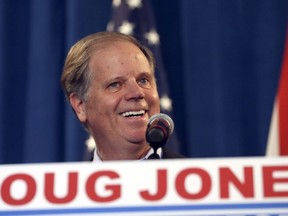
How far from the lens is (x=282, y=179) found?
726 mm

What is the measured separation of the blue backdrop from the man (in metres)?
0.19

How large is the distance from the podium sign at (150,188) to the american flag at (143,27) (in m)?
1.19

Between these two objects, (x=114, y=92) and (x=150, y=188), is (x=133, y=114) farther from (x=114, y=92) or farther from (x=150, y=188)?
(x=150, y=188)

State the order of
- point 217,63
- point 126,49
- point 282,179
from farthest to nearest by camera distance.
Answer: point 217,63, point 126,49, point 282,179

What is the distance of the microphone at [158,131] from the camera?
1123 mm

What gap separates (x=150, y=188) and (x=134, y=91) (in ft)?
3.17

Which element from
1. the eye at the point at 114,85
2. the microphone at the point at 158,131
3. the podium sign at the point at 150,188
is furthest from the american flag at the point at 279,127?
the podium sign at the point at 150,188

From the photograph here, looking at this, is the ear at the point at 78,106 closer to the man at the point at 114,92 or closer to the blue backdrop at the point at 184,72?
the man at the point at 114,92

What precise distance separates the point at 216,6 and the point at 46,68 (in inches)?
25.3

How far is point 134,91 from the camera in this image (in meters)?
1.69

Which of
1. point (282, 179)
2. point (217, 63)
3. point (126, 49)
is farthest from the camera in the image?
point (217, 63)

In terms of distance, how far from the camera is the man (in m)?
1.67

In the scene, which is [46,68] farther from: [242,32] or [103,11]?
[242,32]

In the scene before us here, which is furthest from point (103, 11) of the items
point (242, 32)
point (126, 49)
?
point (242, 32)
